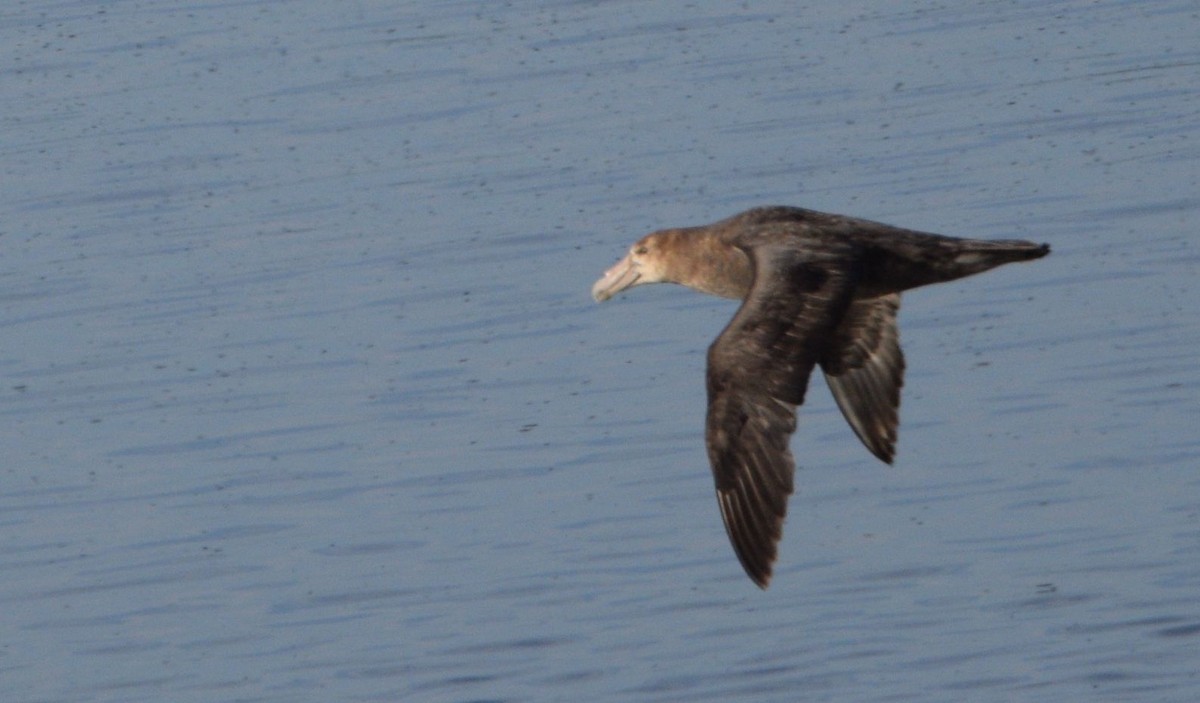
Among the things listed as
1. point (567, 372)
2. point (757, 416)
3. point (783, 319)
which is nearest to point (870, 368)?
point (783, 319)

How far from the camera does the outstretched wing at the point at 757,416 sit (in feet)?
30.9

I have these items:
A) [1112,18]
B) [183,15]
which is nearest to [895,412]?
[1112,18]

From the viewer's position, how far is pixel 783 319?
970cm

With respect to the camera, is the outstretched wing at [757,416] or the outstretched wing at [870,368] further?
the outstretched wing at [870,368]

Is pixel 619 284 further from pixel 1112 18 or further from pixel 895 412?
pixel 1112 18

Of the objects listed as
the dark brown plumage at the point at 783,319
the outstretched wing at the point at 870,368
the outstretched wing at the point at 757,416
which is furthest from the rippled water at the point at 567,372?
the outstretched wing at the point at 757,416

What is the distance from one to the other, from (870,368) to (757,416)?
1.96m

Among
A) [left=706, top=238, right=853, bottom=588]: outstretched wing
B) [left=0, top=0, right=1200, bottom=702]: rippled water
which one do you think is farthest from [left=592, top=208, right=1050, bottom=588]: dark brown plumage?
[left=0, top=0, right=1200, bottom=702]: rippled water

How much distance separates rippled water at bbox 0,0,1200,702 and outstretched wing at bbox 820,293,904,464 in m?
0.68

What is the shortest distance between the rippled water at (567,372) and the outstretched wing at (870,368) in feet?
2.22

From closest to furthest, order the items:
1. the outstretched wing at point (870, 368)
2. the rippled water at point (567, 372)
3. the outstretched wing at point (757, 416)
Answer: the outstretched wing at point (757, 416) < the outstretched wing at point (870, 368) < the rippled water at point (567, 372)

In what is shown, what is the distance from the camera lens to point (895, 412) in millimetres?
11477

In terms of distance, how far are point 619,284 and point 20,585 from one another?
2.95m

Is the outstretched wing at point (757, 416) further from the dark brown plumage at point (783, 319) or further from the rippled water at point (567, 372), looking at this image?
the rippled water at point (567, 372)
